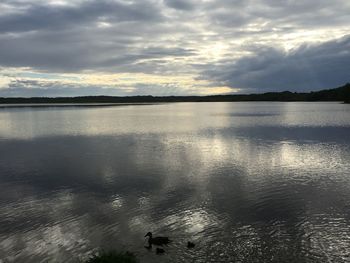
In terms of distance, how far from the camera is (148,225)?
17578mm

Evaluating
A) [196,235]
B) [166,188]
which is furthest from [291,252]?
[166,188]

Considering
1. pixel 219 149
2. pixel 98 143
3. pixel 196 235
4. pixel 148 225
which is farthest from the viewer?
pixel 98 143

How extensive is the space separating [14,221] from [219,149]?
973 inches

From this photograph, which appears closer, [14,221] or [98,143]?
[14,221]

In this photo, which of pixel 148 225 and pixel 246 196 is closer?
pixel 148 225

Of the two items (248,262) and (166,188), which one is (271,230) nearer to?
(248,262)

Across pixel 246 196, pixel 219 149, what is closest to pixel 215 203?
pixel 246 196

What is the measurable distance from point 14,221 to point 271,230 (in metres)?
12.2

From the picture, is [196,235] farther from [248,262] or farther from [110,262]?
[110,262]

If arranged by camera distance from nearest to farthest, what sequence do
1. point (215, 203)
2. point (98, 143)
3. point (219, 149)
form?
1. point (215, 203)
2. point (219, 149)
3. point (98, 143)

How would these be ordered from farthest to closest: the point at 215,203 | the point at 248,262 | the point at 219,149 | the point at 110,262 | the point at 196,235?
the point at 219,149, the point at 215,203, the point at 196,235, the point at 248,262, the point at 110,262

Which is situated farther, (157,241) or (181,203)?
(181,203)

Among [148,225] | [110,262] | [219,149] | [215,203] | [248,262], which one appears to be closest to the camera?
[110,262]

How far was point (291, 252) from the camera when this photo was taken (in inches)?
570
